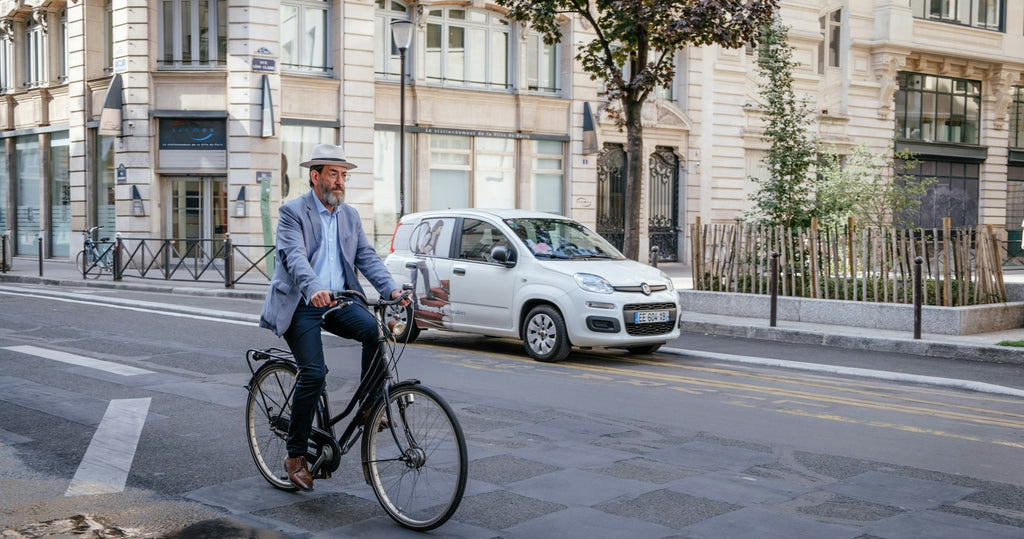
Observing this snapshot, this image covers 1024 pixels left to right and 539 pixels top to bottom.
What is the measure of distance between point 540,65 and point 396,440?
2605cm

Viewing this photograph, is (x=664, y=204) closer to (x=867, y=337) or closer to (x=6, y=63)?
(x=867, y=337)

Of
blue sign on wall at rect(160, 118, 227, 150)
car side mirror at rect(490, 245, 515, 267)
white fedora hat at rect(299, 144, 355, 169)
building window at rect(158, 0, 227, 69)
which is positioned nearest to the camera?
white fedora hat at rect(299, 144, 355, 169)

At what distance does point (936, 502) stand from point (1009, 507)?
1.18ft

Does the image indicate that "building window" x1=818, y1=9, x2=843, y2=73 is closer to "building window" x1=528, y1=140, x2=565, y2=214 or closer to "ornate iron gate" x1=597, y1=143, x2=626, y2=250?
"ornate iron gate" x1=597, y1=143, x2=626, y2=250

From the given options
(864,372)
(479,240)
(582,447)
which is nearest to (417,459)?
(582,447)

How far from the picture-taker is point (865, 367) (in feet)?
36.7

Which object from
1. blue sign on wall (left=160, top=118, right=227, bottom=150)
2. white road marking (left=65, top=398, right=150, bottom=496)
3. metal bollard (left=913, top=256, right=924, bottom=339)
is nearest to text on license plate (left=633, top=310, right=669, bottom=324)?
metal bollard (left=913, top=256, right=924, bottom=339)

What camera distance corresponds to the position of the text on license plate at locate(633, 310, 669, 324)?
11.0 m

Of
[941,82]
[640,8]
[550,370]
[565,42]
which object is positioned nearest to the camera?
[550,370]

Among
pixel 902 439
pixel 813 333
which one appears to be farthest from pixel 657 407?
pixel 813 333

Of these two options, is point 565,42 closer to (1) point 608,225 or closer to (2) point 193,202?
(1) point 608,225

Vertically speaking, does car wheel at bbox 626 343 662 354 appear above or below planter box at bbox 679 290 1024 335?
below

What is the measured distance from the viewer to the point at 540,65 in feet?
98.8

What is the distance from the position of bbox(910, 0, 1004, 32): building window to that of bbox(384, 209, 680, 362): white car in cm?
2723
